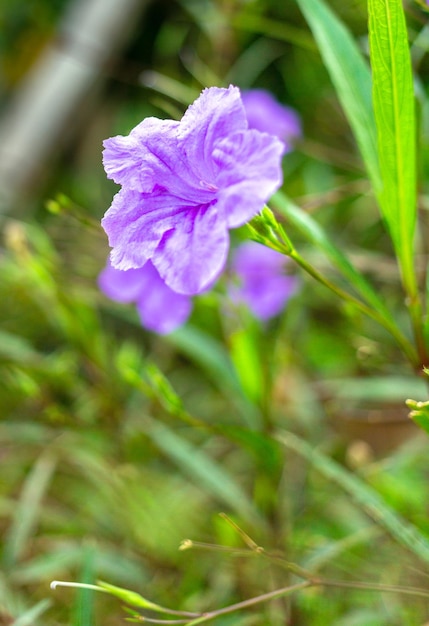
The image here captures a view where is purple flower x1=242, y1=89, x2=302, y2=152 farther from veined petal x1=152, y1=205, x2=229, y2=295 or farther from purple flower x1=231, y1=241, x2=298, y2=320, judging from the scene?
veined petal x1=152, y1=205, x2=229, y2=295

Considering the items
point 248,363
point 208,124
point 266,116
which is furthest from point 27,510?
point 266,116

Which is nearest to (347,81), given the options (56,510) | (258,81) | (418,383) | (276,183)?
(276,183)

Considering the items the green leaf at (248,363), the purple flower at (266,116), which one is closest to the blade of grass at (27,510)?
the green leaf at (248,363)

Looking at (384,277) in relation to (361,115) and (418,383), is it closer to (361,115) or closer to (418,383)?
(418,383)

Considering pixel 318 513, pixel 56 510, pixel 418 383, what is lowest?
pixel 56 510

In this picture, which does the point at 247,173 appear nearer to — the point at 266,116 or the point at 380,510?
the point at 380,510

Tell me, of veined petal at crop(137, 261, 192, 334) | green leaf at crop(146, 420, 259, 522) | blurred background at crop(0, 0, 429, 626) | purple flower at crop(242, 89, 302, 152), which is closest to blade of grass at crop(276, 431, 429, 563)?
blurred background at crop(0, 0, 429, 626)
